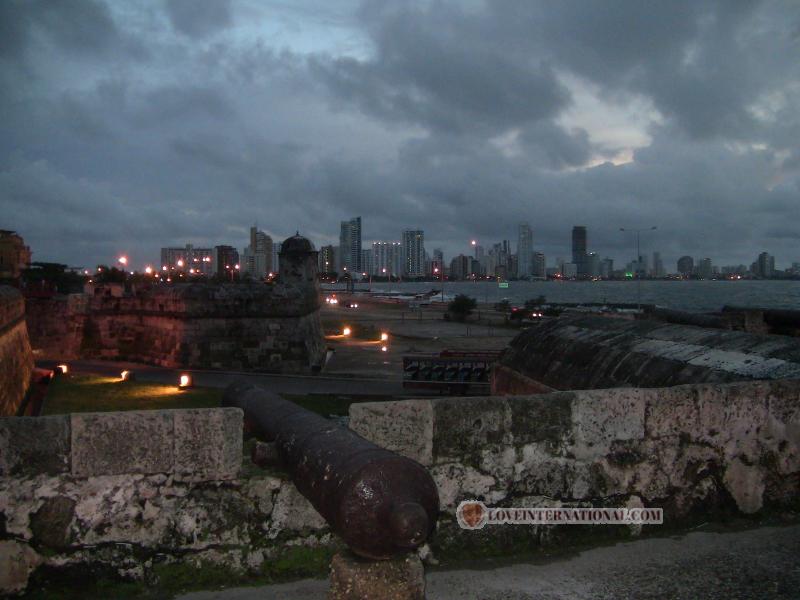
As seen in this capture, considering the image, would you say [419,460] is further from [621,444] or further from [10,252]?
[10,252]

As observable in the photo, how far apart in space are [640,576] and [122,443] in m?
2.92

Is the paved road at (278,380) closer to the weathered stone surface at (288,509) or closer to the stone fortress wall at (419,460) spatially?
the stone fortress wall at (419,460)

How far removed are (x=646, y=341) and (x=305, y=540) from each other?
15.3 ft

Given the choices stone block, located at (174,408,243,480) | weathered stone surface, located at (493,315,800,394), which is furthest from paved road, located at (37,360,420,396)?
stone block, located at (174,408,243,480)

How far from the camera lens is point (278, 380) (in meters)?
19.8

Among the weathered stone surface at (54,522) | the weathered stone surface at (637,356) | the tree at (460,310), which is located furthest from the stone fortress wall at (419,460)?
the tree at (460,310)

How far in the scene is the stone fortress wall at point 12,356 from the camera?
37.9ft

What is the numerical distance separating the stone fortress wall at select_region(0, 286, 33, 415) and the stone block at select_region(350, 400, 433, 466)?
30.4 feet

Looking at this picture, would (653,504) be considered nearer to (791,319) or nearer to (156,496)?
(156,496)

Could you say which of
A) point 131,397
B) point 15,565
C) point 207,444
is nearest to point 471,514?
point 207,444

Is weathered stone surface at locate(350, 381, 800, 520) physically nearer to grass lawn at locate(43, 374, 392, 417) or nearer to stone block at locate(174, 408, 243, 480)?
stone block at locate(174, 408, 243, 480)

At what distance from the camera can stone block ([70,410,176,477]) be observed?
10.9ft

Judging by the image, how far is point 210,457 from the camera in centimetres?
347

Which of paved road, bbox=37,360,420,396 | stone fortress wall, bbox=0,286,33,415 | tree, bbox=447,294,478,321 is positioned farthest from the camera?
tree, bbox=447,294,478,321
